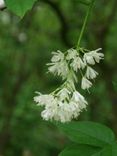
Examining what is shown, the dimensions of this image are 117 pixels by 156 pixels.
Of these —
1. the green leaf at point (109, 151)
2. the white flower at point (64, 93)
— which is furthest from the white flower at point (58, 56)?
the green leaf at point (109, 151)

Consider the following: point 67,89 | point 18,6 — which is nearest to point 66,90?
point 67,89

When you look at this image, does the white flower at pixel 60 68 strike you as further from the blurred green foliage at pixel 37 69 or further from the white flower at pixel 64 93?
the blurred green foliage at pixel 37 69

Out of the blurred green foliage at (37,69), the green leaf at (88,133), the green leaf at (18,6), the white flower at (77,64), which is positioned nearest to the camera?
the green leaf at (18,6)

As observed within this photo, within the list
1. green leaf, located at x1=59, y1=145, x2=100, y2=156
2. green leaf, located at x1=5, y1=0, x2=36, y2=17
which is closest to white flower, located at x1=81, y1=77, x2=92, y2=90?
green leaf, located at x1=59, y1=145, x2=100, y2=156

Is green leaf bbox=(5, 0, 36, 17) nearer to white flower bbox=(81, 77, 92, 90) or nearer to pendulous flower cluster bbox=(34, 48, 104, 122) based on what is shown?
pendulous flower cluster bbox=(34, 48, 104, 122)

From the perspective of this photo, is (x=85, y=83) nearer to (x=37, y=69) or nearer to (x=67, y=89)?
(x=67, y=89)

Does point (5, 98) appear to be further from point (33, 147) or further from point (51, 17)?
point (51, 17)

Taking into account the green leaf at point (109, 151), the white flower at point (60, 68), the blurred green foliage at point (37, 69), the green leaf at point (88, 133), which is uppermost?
the blurred green foliage at point (37, 69)
